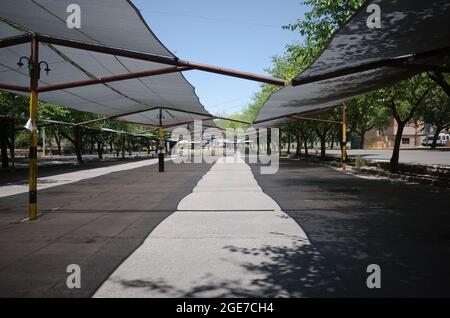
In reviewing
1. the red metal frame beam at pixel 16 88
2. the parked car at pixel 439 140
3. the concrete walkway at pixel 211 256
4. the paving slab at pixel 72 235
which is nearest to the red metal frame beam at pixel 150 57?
the concrete walkway at pixel 211 256

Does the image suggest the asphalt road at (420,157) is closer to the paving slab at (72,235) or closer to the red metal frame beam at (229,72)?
the red metal frame beam at (229,72)

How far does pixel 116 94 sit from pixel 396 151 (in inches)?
606

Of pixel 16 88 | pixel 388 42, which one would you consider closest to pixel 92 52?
pixel 16 88

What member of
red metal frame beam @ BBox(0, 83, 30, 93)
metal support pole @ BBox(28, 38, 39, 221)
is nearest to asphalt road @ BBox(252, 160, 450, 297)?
metal support pole @ BBox(28, 38, 39, 221)

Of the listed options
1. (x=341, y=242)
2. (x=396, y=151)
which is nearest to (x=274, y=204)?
(x=341, y=242)

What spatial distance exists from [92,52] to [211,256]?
23.7 ft

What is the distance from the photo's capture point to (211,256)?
A: 5949 mm

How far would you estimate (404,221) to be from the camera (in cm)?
854

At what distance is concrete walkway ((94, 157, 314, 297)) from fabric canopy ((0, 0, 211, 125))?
408 centimetres

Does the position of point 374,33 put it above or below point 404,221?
above

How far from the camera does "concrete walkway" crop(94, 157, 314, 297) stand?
459 centimetres

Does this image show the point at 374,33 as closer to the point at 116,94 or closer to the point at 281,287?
the point at 281,287

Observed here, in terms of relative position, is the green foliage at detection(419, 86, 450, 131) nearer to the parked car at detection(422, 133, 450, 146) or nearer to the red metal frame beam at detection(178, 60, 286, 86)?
the parked car at detection(422, 133, 450, 146)

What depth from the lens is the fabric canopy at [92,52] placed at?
7.26m
